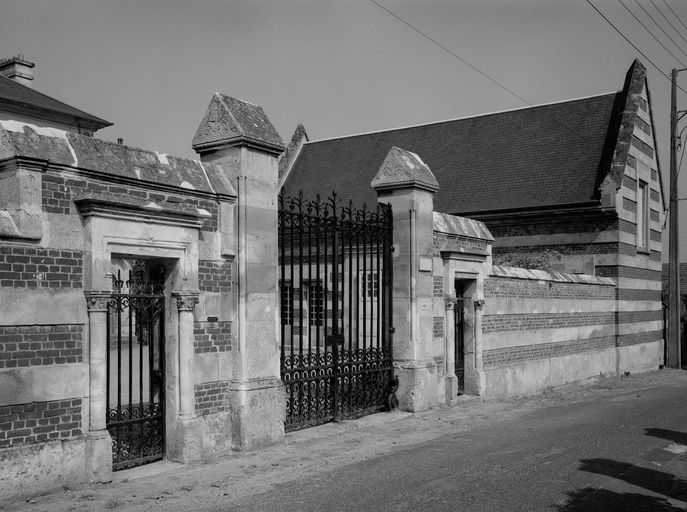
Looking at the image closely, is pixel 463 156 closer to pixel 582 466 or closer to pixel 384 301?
pixel 384 301

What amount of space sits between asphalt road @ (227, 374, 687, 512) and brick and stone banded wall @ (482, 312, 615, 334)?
3644 millimetres

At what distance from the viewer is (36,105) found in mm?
26953

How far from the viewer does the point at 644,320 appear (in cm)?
2248

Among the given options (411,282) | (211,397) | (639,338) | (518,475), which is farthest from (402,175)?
(639,338)

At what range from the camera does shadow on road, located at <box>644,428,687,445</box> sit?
32.0 feet

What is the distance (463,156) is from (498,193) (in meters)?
3.32

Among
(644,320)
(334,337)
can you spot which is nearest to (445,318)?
(334,337)

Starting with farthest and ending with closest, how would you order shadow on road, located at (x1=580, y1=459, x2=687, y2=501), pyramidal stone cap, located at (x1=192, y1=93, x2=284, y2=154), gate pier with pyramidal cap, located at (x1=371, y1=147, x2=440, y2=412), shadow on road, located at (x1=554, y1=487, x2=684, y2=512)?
gate pier with pyramidal cap, located at (x1=371, y1=147, x2=440, y2=412) → pyramidal stone cap, located at (x1=192, y1=93, x2=284, y2=154) → shadow on road, located at (x1=580, y1=459, x2=687, y2=501) → shadow on road, located at (x1=554, y1=487, x2=684, y2=512)

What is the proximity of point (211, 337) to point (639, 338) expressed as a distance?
17.4 m

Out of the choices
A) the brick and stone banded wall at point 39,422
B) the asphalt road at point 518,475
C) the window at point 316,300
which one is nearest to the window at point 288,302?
the window at point 316,300

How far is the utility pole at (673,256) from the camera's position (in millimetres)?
22969

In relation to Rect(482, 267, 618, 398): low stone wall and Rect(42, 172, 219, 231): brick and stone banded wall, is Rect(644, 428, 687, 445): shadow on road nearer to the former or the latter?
Rect(482, 267, 618, 398): low stone wall

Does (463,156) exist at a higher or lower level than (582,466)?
higher

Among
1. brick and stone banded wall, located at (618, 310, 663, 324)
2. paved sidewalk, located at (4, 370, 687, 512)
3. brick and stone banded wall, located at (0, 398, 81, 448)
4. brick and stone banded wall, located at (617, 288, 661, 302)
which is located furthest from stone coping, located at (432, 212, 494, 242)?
brick and stone banded wall, located at (618, 310, 663, 324)
